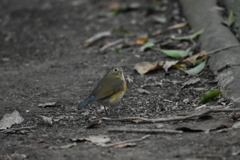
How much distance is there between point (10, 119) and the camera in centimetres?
502

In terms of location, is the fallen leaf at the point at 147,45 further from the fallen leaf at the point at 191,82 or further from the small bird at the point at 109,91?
the small bird at the point at 109,91

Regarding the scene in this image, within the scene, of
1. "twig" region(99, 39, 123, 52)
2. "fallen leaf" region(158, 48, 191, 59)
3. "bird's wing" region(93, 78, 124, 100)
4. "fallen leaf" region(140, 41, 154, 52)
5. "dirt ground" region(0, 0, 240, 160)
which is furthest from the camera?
"twig" region(99, 39, 123, 52)

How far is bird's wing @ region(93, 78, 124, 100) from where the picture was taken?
203 inches

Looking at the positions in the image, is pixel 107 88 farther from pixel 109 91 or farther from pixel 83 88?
pixel 83 88

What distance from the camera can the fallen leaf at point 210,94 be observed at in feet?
16.5

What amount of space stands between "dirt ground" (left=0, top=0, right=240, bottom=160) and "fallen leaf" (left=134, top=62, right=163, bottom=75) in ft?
0.27

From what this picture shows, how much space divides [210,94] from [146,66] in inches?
65.4

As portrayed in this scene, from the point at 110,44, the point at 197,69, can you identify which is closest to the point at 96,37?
the point at 110,44

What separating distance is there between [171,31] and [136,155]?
502 centimetres

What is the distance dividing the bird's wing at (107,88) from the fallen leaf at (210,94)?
0.92m

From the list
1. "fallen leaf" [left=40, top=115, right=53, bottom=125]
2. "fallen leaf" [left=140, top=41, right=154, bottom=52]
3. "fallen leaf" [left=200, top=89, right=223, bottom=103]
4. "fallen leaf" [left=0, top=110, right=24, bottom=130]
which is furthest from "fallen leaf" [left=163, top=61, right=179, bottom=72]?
"fallen leaf" [left=0, top=110, right=24, bottom=130]

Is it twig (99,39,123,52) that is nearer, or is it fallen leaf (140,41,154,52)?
fallen leaf (140,41,154,52)

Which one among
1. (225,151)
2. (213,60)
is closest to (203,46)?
(213,60)

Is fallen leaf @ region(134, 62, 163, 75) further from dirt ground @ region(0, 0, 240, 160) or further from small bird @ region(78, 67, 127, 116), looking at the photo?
small bird @ region(78, 67, 127, 116)
